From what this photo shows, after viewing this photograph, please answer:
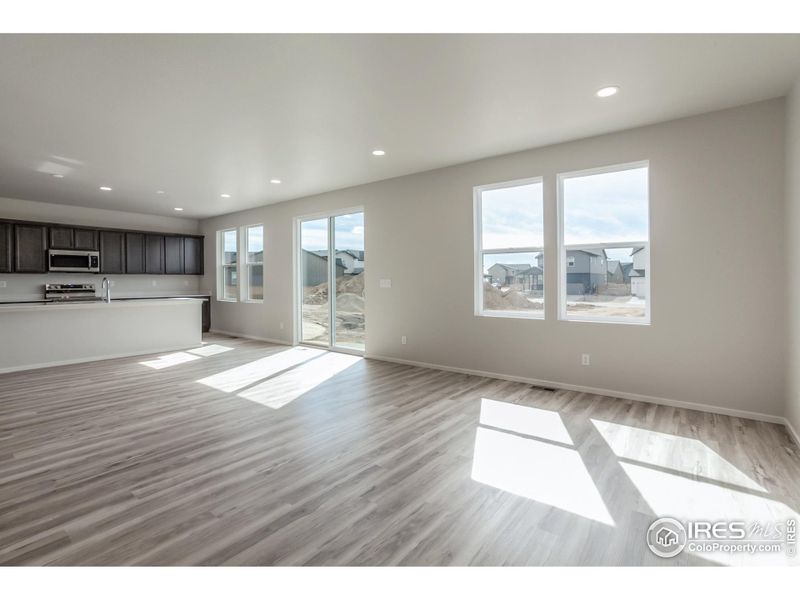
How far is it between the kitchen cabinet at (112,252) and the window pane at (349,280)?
4.66 meters

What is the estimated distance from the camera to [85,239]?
302 inches

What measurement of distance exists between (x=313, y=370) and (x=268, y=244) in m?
3.54

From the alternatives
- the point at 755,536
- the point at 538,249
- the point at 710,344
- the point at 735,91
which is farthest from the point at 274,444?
the point at 735,91

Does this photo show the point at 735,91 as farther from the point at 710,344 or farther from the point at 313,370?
the point at 313,370

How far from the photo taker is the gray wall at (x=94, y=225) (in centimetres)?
718

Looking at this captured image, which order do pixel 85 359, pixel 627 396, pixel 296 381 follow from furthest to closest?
pixel 85 359, pixel 296 381, pixel 627 396

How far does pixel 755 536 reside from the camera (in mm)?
1916

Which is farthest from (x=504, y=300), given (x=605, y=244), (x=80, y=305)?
(x=80, y=305)

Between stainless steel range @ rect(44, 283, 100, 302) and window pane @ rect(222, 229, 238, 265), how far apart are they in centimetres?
254

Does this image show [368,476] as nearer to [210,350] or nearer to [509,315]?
[509,315]

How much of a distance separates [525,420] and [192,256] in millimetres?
8607

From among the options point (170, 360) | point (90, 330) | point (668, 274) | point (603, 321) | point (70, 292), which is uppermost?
point (668, 274)

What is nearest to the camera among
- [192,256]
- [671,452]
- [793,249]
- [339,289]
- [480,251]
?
[671,452]

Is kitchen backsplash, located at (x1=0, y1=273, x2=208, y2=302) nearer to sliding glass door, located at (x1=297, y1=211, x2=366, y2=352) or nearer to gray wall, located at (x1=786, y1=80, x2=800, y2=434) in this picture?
sliding glass door, located at (x1=297, y1=211, x2=366, y2=352)
